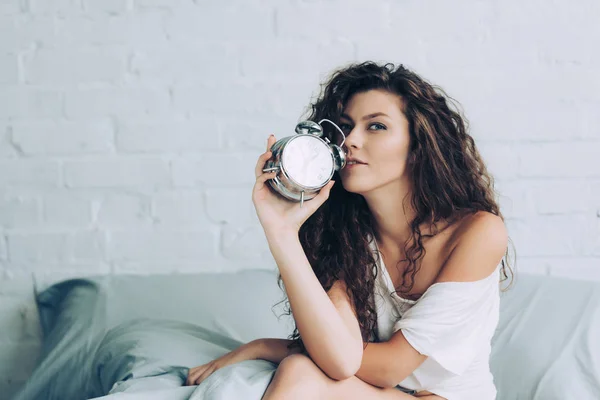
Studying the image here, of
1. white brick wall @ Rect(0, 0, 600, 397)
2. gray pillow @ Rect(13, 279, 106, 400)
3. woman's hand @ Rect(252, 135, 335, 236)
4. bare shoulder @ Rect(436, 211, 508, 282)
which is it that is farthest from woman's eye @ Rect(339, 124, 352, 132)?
gray pillow @ Rect(13, 279, 106, 400)

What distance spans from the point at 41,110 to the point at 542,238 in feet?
4.26

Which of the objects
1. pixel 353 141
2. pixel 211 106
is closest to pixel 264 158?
pixel 353 141

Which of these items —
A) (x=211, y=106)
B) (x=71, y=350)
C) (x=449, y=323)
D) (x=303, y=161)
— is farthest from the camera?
(x=211, y=106)

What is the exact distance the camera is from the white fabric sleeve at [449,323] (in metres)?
1.15

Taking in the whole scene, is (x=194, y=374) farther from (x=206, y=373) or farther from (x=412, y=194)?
(x=412, y=194)

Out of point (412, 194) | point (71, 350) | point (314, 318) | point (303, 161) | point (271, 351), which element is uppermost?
point (303, 161)

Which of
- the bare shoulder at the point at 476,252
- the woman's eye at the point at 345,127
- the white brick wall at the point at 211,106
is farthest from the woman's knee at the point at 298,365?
the white brick wall at the point at 211,106

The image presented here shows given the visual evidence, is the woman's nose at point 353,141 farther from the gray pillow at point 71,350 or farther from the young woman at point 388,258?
the gray pillow at point 71,350

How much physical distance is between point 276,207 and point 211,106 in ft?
2.21

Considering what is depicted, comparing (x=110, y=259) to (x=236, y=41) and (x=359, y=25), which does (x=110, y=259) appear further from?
(x=359, y=25)

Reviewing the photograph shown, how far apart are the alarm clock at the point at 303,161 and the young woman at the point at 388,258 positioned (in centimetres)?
4

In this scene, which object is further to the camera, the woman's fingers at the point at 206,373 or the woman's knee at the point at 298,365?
the woman's fingers at the point at 206,373

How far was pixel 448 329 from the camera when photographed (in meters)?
1.16

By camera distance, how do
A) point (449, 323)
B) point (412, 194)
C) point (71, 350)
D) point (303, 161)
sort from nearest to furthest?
1. point (303, 161)
2. point (449, 323)
3. point (412, 194)
4. point (71, 350)
